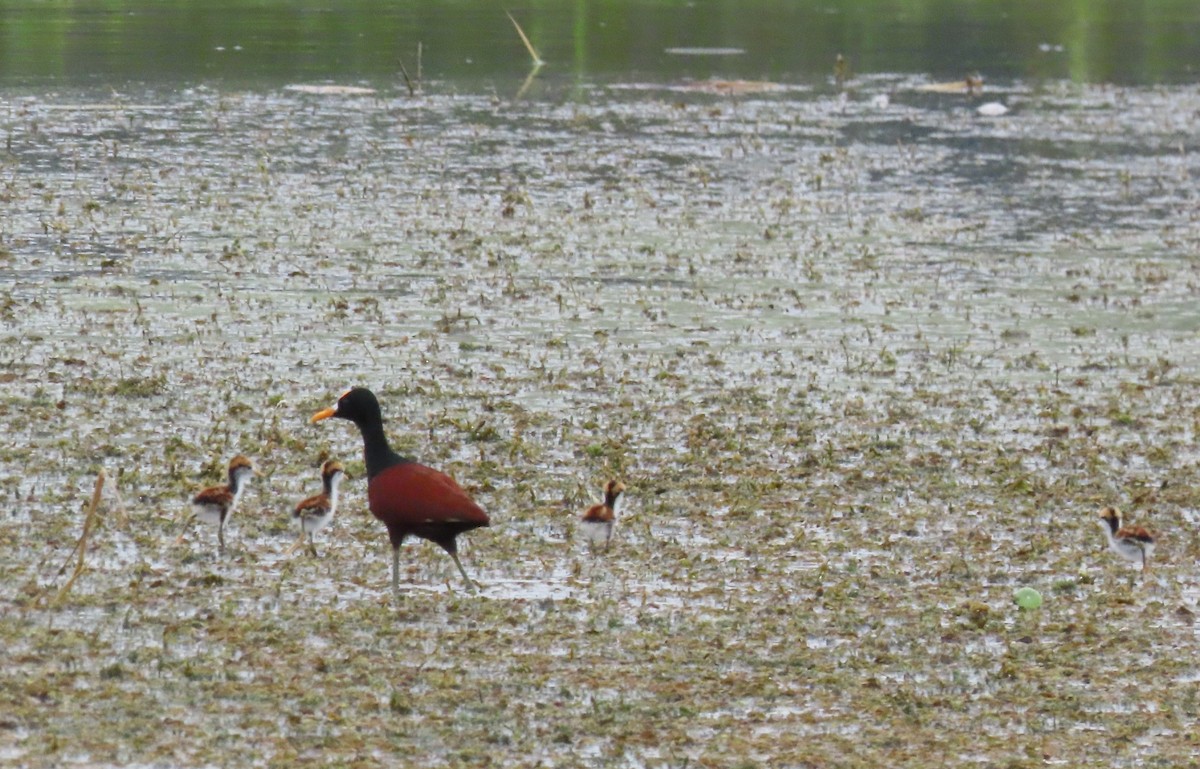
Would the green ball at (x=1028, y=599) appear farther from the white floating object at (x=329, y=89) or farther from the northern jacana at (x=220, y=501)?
the white floating object at (x=329, y=89)

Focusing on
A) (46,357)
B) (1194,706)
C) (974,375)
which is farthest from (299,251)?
(1194,706)

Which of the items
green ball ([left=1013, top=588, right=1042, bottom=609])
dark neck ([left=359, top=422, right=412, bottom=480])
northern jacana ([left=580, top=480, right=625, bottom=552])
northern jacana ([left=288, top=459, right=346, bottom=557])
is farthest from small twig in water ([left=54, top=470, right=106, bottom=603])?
green ball ([left=1013, top=588, right=1042, bottom=609])

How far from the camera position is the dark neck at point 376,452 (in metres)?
11.0

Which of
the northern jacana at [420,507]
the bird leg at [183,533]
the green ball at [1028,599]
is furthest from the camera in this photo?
the bird leg at [183,533]

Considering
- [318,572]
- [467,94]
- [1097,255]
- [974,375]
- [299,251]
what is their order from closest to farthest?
1. [318,572]
2. [974,375]
3. [299,251]
4. [1097,255]
5. [467,94]

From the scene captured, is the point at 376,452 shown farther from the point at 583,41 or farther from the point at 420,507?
the point at 583,41

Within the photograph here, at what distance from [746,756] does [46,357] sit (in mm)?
8397

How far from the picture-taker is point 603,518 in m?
11.0

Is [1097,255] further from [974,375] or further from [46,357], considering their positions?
[46,357]

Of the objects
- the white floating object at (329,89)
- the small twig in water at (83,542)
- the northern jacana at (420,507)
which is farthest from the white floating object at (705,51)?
the small twig in water at (83,542)

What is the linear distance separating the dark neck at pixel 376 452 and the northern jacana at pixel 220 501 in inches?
25.4

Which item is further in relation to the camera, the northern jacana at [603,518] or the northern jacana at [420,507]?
the northern jacana at [603,518]

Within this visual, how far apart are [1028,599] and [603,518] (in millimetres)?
2262

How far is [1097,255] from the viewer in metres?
21.9
